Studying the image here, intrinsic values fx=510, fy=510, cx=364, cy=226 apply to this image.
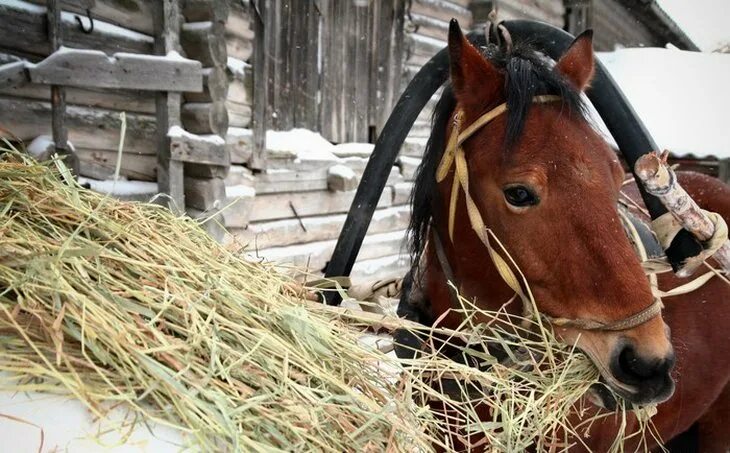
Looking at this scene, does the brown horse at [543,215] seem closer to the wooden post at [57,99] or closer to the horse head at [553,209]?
the horse head at [553,209]

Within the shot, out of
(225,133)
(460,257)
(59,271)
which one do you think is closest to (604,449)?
(460,257)

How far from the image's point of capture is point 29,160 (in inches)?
42.8

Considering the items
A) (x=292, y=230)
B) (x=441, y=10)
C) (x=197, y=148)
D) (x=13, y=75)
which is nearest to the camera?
(x=13, y=75)

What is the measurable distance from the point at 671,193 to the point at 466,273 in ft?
1.89

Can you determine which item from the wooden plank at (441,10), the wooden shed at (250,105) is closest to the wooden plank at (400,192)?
the wooden shed at (250,105)

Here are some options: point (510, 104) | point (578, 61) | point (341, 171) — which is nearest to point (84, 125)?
point (341, 171)

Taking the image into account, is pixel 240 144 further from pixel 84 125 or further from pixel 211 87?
pixel 84 125

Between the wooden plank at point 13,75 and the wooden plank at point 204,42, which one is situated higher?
the wooden plank at point 204,42

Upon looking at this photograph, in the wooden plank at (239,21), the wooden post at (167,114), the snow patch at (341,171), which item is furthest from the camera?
the snow patch at (341,171)

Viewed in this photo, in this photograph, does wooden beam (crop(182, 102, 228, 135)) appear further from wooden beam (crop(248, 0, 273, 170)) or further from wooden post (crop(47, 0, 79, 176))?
wooden post (crop(47, 0, 79, 176))

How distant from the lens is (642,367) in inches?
47.2

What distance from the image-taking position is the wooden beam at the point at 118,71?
287 centimetres

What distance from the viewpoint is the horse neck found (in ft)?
4.76

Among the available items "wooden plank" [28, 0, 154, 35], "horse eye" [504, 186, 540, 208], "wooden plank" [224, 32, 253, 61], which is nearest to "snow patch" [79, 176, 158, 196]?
"wooden plank" [28, 0, 154, 35]
